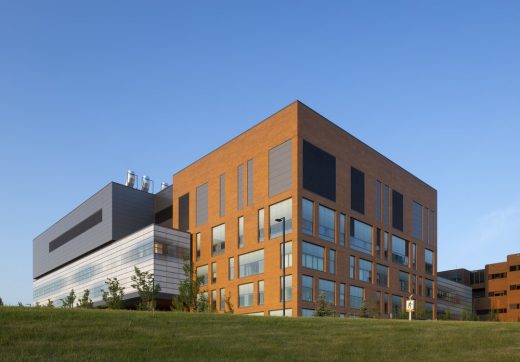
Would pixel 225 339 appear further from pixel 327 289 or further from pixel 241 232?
pixel 241 232

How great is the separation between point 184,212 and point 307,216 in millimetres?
23318

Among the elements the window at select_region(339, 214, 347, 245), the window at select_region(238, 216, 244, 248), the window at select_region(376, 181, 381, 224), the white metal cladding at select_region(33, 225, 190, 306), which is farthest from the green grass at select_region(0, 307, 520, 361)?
the white metal cladding at select_region(33, 225, 190, 306)

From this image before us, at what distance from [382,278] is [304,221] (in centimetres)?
1765

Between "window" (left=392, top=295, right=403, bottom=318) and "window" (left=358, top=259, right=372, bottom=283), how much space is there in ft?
21.2

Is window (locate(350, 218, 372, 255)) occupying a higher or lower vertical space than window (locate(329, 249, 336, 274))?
higher

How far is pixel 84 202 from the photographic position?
96.9 meters

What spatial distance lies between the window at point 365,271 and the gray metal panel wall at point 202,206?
19353mm

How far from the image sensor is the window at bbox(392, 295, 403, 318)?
76.6 m

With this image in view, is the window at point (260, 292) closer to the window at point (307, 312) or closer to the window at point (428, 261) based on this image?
the window at point (307, 312)

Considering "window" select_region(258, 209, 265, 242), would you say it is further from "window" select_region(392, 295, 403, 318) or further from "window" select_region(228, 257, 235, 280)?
"window" select_region(392, 295, 403, 318)

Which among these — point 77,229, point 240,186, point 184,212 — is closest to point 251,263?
point 240,186

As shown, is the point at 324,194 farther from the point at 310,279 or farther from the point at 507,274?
the point at 507,274

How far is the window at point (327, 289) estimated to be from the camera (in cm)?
6450

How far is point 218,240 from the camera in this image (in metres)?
73.8
